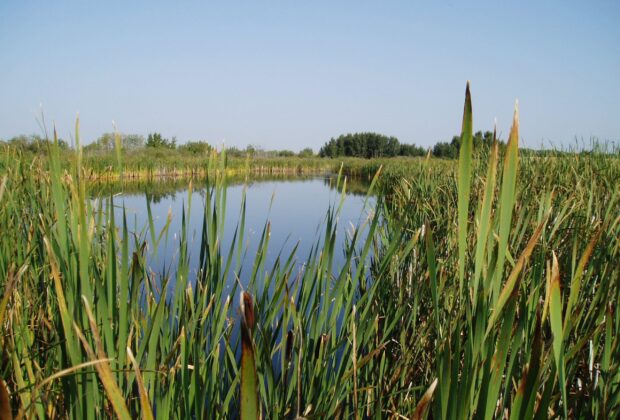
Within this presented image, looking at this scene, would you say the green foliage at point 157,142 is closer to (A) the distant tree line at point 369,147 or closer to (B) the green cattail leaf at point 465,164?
(A) the distant tree line at point 369,147

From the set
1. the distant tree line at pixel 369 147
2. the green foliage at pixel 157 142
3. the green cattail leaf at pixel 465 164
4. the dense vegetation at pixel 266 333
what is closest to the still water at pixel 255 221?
the dense vegetation at pixel 266 333

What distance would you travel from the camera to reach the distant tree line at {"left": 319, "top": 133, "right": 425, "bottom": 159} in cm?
5566

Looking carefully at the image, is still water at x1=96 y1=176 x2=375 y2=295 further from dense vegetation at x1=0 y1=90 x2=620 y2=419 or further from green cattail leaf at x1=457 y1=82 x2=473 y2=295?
green cattail leaf at x1=457 y1=82 x2=473 y2=295

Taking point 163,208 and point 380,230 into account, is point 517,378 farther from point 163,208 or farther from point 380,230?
point 163,208

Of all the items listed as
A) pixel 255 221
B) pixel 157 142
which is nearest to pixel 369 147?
pixel 157 142

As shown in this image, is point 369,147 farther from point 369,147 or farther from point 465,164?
point 465,164

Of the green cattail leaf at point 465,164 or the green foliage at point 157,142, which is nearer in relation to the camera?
the green cattail leaf at point 465,164

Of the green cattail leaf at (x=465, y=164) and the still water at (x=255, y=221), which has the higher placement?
the green cattail leaf at (x=465, y=164)

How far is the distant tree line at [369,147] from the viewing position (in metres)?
55.7

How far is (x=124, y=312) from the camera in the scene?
2.41 feet

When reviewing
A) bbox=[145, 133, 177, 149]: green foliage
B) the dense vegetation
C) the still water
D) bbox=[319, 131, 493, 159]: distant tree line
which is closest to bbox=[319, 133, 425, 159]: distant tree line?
bbox=[319, 131, 493, 159]: distant tree line

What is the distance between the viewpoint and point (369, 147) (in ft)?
186

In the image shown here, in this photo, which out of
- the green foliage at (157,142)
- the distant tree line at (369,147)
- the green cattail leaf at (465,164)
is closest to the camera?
the green cattail leaf at (465,164)

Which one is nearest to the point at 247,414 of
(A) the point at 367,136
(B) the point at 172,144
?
(B) the point at 172,144
